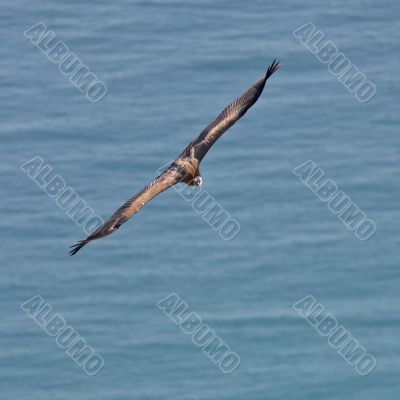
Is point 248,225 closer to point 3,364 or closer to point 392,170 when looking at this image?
point 392,170

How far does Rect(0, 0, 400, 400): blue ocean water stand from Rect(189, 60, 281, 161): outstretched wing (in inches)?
383

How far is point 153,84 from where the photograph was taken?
128 feet

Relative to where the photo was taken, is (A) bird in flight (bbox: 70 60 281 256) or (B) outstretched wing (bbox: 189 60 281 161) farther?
(B) outstretched wing (bbox: 189 60 281 161)

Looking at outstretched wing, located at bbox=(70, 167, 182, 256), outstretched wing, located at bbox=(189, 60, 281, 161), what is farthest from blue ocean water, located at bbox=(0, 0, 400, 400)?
outstretched wing, located at bbox=(70, 167, 182, 256)

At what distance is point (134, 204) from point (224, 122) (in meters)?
2.62

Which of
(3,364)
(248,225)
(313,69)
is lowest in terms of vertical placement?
(3,364)

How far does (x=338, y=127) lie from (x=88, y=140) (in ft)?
20.0

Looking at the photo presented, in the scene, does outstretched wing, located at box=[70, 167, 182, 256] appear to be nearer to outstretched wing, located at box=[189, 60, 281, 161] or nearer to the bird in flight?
the bird in flight

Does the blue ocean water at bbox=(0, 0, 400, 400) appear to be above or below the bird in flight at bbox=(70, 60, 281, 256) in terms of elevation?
above

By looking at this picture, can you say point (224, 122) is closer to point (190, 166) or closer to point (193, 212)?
point (190, 166)

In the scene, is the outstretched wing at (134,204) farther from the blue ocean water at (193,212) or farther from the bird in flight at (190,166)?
the blue ocean water at (193,212)

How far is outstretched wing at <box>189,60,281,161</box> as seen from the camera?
22.1m

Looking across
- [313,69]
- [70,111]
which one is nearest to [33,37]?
[70,111]

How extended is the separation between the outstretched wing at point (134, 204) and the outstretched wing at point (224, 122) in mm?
687
